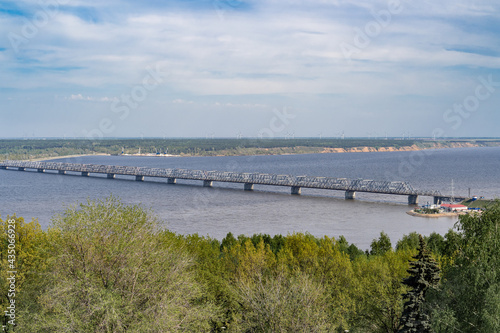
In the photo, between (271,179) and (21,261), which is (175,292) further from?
(271,179)

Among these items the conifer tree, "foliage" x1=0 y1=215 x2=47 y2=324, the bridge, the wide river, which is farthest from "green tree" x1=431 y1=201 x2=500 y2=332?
the bridge

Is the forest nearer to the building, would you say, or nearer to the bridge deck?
the building

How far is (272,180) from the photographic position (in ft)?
408

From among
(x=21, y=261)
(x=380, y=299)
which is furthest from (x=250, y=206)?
(x=380, y=299)

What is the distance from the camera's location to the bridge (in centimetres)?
10274

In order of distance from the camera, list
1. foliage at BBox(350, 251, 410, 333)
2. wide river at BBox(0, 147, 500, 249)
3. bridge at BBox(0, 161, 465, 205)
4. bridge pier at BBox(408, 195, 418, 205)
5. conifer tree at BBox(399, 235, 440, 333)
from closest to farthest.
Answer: conifer tree at BBox(399, 235, 440, 333) → foliage at BBox(350, 251, 410, 333) → wide river at BBox(0, 147, 500, 249) → bridge pier at BBox(408, 195, 418, 205) → bridge at BBox(0, 161, 465, 205)

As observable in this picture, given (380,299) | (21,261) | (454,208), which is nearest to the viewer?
(380,299)

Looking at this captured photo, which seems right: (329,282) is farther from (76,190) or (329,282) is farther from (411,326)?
(76,190)

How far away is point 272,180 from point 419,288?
99.4 metres

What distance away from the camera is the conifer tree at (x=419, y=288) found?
24719 millimetres

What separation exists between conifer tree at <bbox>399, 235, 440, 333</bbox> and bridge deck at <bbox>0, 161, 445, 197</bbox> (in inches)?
2926

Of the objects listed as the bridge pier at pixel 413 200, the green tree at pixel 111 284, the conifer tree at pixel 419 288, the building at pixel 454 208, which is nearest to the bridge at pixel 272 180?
the bridge pier at pixel 413 200

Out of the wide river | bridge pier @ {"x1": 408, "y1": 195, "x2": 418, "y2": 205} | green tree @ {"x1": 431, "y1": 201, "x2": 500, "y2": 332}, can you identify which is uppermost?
green tree @ {"x1": 431, "y1": 201, "x2": 500, "y2": 332}

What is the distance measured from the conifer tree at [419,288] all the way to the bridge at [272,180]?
74.2 metres
